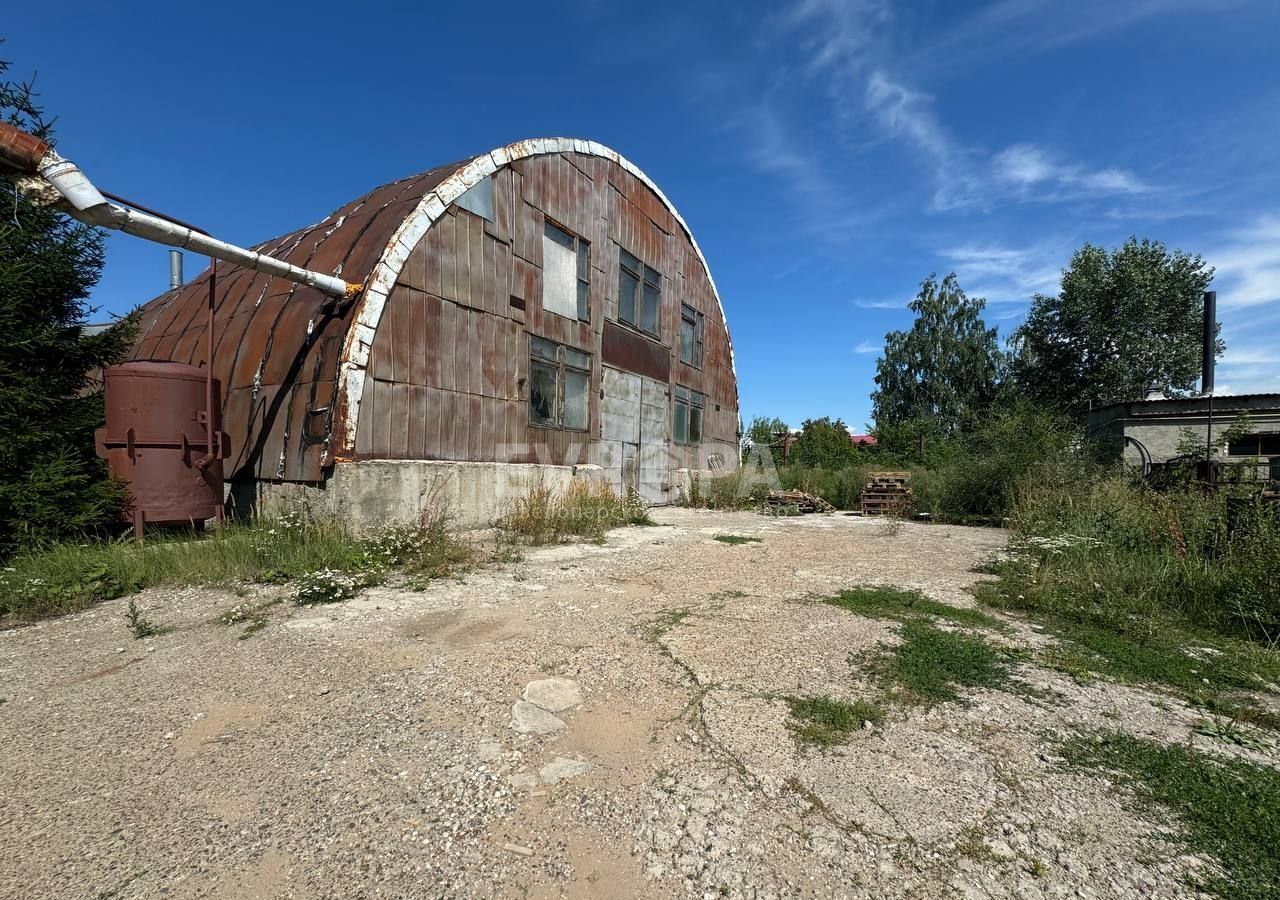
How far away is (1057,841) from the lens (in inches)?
80.4

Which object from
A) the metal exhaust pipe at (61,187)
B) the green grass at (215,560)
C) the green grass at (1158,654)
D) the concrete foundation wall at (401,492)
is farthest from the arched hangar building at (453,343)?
the green grass at (1158,654)

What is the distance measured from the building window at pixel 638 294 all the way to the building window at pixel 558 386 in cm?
224

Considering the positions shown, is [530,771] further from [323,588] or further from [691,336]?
[691,336]

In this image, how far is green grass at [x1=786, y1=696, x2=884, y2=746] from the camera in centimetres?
275

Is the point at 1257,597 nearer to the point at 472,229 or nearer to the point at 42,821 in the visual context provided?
the point at 42,821

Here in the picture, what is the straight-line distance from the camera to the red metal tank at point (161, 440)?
7.02 m

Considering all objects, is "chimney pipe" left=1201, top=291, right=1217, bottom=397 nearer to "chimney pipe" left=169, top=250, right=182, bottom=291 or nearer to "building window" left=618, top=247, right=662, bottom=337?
"building window" left=618, top=247, right=662, bottom=337

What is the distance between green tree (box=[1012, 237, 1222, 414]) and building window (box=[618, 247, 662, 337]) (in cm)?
2606

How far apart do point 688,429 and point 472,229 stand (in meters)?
8.79

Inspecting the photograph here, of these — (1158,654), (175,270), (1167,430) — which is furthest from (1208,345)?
(175,270)

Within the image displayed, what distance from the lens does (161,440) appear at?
7207 millimetres

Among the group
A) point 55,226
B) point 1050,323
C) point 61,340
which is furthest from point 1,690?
point 1050,323

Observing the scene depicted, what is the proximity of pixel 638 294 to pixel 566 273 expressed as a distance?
2878 mm

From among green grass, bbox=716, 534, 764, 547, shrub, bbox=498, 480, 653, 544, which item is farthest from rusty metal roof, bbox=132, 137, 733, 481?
green grass, bbox=716, 534, 764, 547
